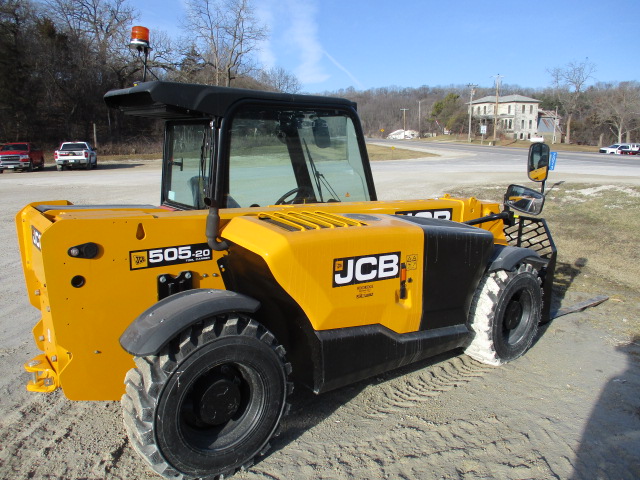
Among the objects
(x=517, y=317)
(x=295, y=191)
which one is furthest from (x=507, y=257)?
(x=295, y=191)

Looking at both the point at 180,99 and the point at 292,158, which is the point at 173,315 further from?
the point at 292,158

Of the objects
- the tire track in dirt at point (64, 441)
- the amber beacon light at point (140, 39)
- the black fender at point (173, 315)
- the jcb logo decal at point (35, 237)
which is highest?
the amber beacon light at point (140, 39)

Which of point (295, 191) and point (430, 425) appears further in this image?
point (295, 191)

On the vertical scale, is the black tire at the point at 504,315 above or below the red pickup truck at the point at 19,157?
below

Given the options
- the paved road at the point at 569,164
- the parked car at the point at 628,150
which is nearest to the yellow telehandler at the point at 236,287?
the paved road at the point at 569,164

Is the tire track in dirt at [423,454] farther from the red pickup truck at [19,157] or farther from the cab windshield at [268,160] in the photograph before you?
the red pickup truck at [19,157]

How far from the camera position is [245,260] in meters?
2.94

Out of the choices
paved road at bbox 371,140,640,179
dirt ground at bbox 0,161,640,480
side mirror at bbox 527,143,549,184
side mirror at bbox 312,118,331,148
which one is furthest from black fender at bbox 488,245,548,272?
paved road at bbox 371,140,640,179

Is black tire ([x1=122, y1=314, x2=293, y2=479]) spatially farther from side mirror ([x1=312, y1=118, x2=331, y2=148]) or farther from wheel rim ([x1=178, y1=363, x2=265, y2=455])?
side mirror ([x1=312, y1=118, x2=331, y2=148])

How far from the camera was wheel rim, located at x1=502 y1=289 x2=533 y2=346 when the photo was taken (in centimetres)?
422

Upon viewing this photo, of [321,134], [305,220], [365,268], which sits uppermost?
[321,134]

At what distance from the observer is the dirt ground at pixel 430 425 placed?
2.84m

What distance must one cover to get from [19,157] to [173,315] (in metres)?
29.7

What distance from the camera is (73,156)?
95.2ft
